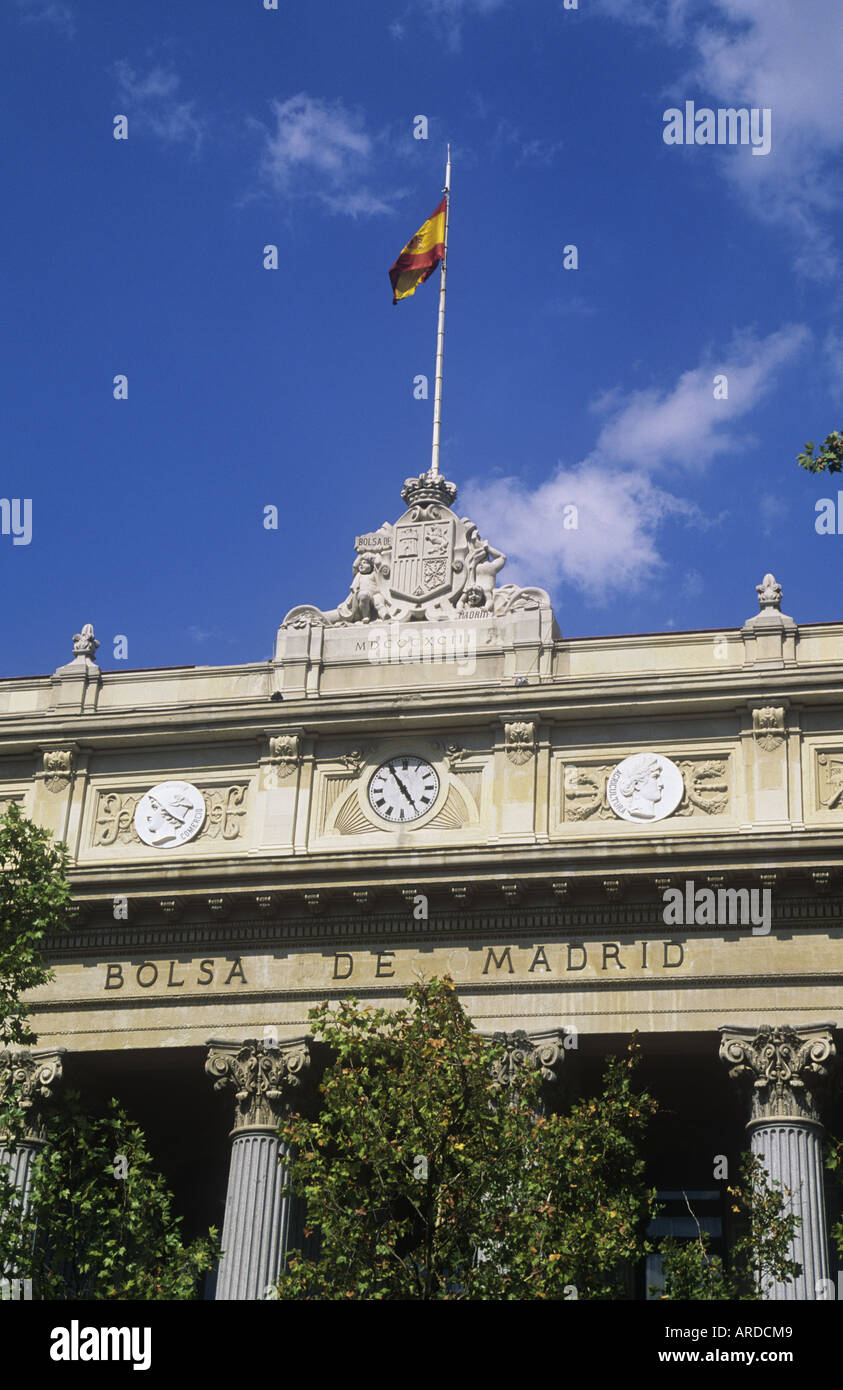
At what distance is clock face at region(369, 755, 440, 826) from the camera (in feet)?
137

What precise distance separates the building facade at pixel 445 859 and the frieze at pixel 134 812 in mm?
64

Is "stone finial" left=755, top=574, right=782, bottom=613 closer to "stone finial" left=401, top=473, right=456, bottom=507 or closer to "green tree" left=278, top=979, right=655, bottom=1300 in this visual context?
"stone finial" left=401, top=473, right=456, bottom=507

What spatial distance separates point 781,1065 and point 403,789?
9.90 metres

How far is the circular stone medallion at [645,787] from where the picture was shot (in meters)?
40.6

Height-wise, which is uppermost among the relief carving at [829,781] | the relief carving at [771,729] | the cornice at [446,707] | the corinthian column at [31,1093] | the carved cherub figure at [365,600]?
the carved cherub figure at [365,600]

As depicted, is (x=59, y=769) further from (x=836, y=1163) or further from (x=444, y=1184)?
(x=836, y=1163)

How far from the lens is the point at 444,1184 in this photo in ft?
94.9

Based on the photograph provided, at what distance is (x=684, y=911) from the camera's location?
3825 cm

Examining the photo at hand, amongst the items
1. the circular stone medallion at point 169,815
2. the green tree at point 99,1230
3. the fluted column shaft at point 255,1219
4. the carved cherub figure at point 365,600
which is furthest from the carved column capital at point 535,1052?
the carved cherub figure at point 365,600

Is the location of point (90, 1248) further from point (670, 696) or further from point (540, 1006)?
point (670, 696)

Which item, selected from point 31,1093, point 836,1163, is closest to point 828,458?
point 836,1163
